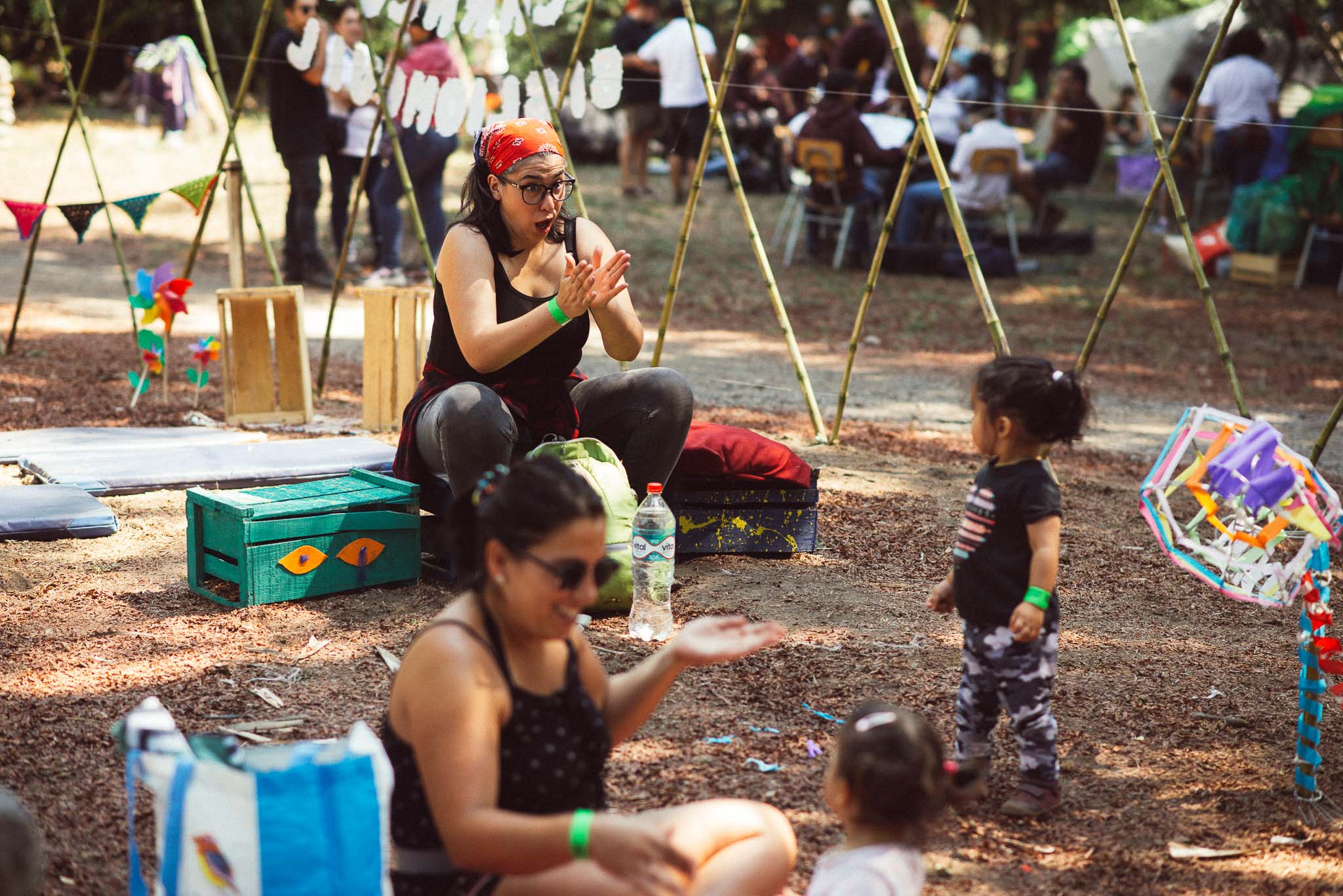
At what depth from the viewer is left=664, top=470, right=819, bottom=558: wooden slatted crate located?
4.20 meters

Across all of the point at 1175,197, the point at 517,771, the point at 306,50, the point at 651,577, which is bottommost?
Result: the point at 651,577

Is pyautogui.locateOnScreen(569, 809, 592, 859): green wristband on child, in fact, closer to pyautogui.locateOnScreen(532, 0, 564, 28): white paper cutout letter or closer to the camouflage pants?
the camouflage pants

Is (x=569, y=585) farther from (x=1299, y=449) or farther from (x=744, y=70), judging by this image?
(x=744, y=70)

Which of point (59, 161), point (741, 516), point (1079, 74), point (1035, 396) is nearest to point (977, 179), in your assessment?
point (1079, 74)

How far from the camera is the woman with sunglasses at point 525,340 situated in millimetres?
3600

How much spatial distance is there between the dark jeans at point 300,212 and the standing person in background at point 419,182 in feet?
1.33

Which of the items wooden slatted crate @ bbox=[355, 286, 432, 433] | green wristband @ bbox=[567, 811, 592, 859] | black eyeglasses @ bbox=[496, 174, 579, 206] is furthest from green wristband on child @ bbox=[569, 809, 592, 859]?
wooden slatted crate @ bbox=[355, 286, 432, 433]

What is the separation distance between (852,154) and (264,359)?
591 centimetres

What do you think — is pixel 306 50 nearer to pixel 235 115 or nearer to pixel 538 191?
pixel 235 115

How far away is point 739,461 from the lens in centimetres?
417

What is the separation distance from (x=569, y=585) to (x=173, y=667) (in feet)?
5.85

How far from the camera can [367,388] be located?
5699 millimetres

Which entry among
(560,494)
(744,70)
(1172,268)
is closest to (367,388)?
(560,494)

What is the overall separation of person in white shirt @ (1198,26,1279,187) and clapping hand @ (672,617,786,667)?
34.6 feet
